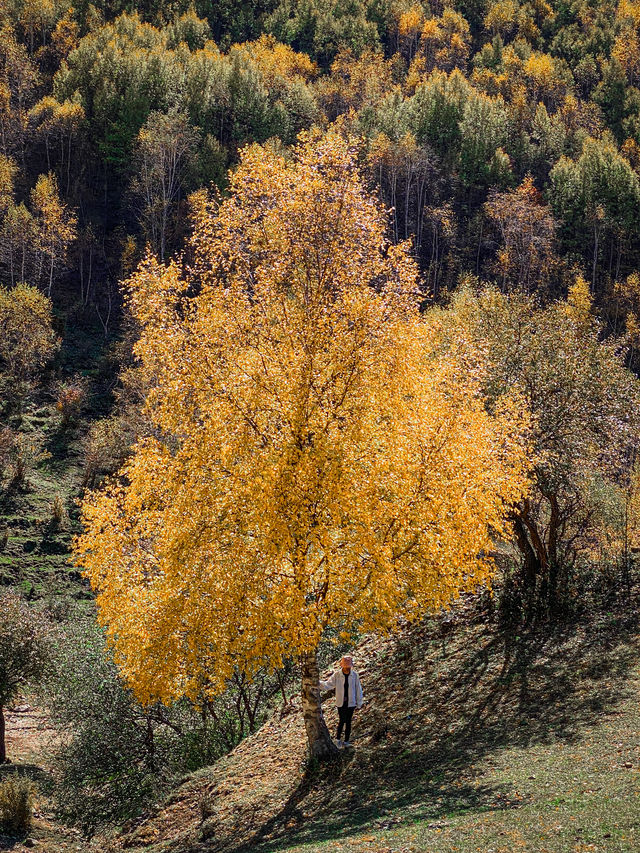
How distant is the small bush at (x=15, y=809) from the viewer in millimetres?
18266

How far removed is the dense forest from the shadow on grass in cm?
181

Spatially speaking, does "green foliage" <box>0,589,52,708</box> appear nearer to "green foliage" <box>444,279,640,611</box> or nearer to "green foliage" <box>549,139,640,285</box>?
"green foliage" <box>444,279,640,611</box>

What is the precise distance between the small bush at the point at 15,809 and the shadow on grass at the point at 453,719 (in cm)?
731

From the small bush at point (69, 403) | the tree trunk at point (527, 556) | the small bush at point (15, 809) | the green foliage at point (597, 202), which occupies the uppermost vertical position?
the green foliage at point (597, 202)

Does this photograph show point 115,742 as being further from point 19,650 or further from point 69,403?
point 69,403

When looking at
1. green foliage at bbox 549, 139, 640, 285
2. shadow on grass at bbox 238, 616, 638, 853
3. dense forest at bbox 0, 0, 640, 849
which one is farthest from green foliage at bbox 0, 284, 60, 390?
green foliage at bbox 549, 139, 640, 285

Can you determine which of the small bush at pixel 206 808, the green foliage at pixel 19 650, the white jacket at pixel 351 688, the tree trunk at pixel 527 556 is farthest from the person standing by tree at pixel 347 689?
the green foliage at pixel 19 650

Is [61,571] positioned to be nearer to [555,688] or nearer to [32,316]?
[32,316]

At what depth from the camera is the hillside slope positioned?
1062 centimetres

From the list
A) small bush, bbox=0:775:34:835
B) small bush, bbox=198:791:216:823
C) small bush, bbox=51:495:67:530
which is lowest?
small bush, bbox=0:775:34:835

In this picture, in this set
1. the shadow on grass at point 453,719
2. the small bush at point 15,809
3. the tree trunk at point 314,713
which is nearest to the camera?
the shadow on grass at point 453,719

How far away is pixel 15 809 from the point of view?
18281 mm

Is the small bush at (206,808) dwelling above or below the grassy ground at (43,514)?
below

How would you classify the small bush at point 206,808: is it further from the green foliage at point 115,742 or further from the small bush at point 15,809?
the small bush at point 15,809
